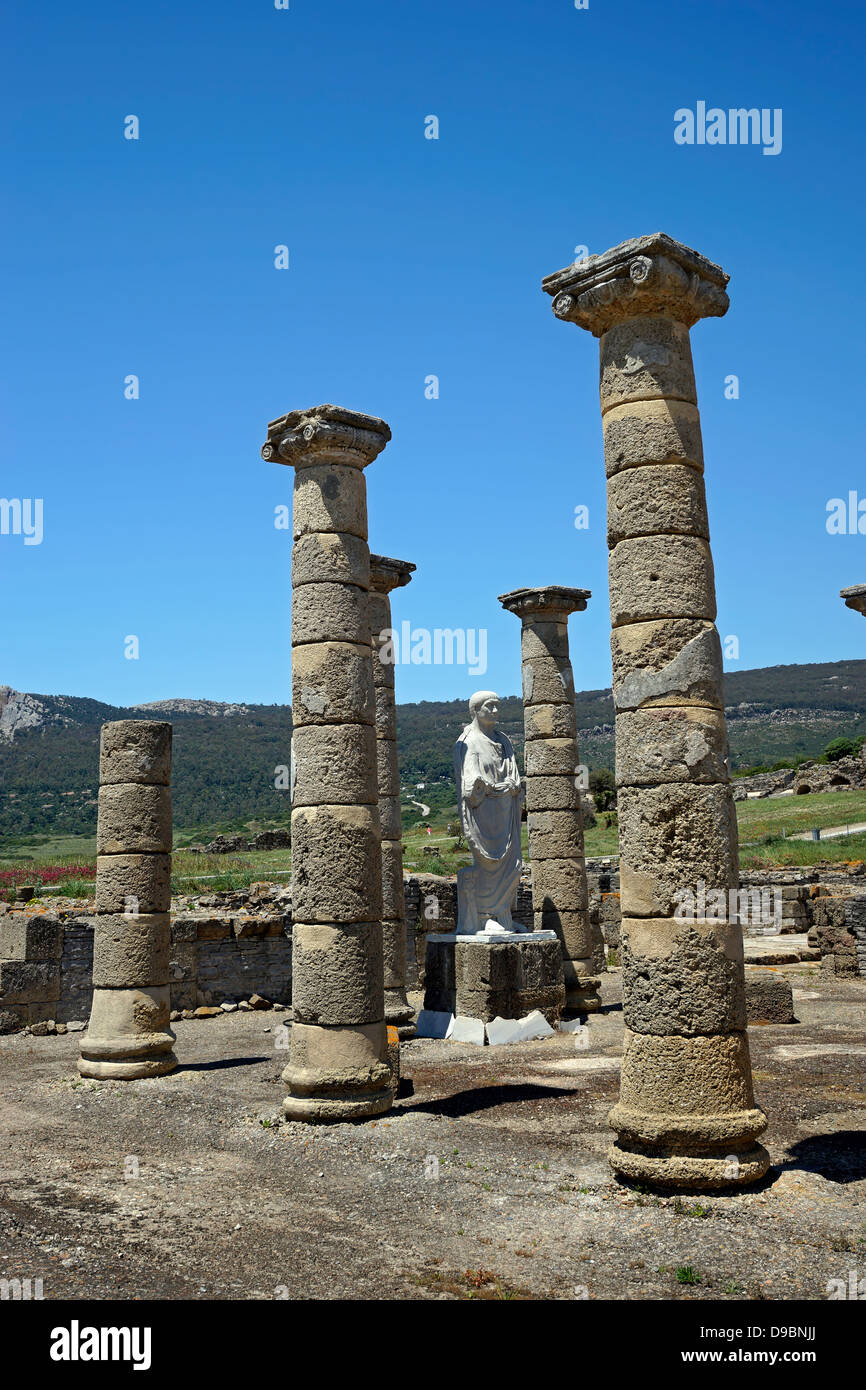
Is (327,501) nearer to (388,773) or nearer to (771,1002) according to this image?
(388,773)

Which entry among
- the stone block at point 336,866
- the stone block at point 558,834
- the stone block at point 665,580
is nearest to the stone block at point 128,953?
the stone block at point 336,866

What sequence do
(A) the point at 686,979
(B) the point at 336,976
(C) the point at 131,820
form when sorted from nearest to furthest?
(A) the point at 686,979
(B) the point at 336,976
(C) the point at 131,820

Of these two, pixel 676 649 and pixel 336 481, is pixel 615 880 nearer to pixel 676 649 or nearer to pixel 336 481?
pixel 336 481

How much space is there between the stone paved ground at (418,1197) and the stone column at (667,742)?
1.80ft

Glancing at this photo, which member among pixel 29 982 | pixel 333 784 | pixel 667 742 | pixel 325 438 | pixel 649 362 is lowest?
pixel 29 982

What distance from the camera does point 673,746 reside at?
7.11 metres

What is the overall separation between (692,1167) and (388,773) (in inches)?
338

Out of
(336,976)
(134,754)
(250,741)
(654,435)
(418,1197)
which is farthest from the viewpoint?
(250,741)

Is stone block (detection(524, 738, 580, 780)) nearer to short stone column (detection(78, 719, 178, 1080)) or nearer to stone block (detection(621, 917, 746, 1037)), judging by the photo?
short stone column (detection(78, 719, 178, 1080))

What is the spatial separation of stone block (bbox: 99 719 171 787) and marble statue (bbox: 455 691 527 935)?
379 centimetres

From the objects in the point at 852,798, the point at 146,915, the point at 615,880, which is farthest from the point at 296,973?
the point at 852,798

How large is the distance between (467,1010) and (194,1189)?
6.29 meters

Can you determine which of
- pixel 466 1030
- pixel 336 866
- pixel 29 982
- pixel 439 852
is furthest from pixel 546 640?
pixel 439 852
